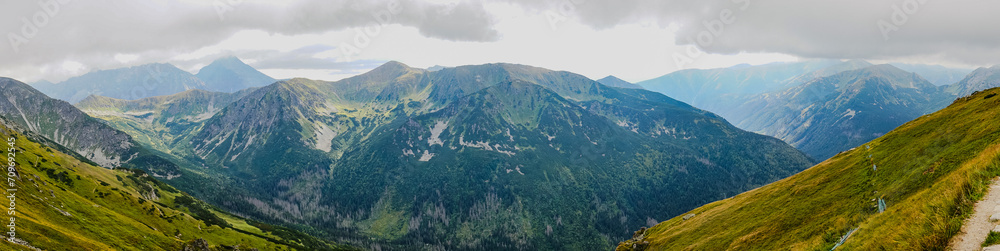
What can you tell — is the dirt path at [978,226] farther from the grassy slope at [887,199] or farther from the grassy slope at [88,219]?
the grassy slope at [88,219]

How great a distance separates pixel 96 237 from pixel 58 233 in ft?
57.5

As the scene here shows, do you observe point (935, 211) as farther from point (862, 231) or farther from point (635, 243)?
point (635, 243)

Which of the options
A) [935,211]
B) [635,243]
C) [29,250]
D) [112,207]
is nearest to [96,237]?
[29,250]

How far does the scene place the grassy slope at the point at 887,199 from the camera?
18078 millimetres

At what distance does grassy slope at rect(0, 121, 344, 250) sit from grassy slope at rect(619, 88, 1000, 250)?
10901 cm

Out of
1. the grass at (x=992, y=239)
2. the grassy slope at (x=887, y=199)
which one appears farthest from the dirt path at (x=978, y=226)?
the grassy slope at (x=887, y=199)

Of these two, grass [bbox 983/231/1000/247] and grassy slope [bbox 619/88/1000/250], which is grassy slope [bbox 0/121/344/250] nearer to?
grass [bbox 983/231/1000/247]

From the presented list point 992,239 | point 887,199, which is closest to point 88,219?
point 992,239

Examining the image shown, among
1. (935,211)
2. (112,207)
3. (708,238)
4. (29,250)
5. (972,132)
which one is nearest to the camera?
(935,211)

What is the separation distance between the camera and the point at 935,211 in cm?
1795

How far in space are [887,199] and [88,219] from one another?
553 feet

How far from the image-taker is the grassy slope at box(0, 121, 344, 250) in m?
78.6

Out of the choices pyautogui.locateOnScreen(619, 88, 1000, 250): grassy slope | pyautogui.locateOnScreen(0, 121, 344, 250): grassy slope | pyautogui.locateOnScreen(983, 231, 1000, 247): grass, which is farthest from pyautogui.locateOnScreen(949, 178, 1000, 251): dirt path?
pyautogui.locateOnScreen(0, 121, 344, 250): grassy slope

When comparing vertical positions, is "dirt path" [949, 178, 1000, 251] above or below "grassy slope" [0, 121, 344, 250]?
above
